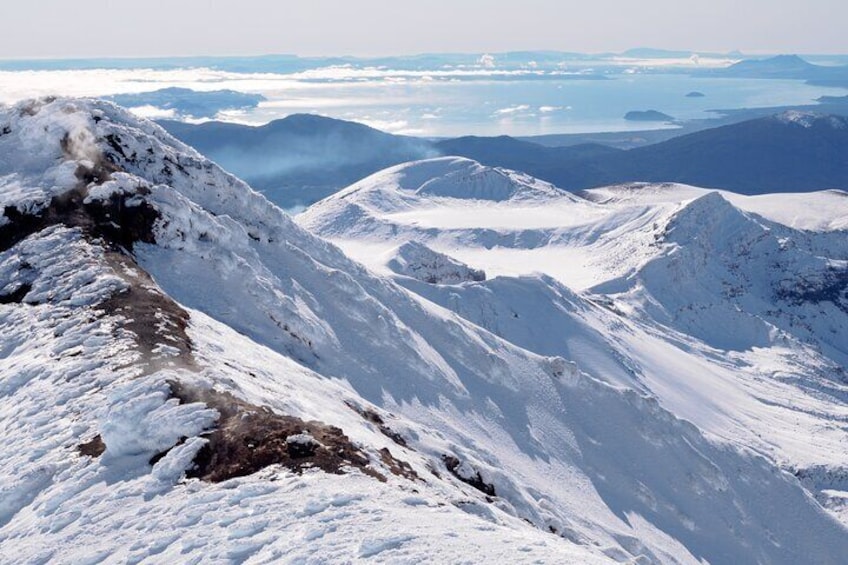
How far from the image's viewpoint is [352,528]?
14133 mm

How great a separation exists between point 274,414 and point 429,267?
81103mm

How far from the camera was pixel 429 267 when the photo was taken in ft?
332

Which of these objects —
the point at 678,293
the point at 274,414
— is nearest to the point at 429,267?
the point at 678,293

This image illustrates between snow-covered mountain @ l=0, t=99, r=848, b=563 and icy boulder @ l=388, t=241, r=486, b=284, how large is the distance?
18.0m

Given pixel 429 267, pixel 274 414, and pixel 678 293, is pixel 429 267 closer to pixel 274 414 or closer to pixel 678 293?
pixel 678 293

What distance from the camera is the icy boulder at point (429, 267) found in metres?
97.9

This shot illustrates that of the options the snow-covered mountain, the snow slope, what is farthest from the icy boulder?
the snow-covered mountain

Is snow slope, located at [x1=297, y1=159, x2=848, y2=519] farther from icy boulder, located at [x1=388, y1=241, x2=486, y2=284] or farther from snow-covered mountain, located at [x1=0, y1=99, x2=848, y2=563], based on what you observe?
snow-covered mountain, located at [x1=0, y1=99, x2=848, y2=563]

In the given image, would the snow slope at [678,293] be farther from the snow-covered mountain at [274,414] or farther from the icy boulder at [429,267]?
the snow-covered mountain at [274,414]

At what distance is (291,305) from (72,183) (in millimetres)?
12121

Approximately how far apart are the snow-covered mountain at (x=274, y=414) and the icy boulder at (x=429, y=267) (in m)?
18.0

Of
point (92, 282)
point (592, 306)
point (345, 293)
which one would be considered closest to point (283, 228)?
point (345, 293)

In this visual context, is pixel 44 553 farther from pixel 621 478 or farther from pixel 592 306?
pixel 592 306

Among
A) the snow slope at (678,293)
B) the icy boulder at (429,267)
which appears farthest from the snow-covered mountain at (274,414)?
the icy boulder at (429,267)
